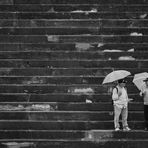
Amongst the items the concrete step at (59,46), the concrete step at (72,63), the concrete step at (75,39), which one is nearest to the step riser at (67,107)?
the concrete step at (72,63)

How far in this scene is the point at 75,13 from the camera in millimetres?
13070

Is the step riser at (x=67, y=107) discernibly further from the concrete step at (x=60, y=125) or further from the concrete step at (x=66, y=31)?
the concrete step at (x=66, y=31)

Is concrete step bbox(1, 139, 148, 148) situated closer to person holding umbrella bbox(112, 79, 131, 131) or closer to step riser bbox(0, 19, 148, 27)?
person holding umbrella bbox(112, 79, 131, 131)

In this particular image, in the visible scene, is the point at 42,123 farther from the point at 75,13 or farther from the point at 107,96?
the point at 75,13

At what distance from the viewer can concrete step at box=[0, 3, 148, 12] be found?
523 inches

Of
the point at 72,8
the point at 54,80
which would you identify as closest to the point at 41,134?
the point at 54,80

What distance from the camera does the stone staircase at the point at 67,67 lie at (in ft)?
30.8

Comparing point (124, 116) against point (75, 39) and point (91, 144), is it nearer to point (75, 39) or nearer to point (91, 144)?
point (91, 144)

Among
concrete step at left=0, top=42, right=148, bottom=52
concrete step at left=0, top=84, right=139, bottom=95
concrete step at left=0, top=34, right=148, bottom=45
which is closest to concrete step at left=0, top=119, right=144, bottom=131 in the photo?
concrete step at left=0, top=84, right=139, bottom=95

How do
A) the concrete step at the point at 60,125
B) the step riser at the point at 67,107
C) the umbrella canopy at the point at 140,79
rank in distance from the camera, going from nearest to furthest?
the umbrella canopy at the point at 140,79, the concrete step at the point at 60,125, the step riser at the point at 67,107

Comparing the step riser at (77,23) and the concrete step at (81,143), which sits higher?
the step riser at (77,23)

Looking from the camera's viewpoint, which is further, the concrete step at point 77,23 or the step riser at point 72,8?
the step riser at point 72,8

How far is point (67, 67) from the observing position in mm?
11430

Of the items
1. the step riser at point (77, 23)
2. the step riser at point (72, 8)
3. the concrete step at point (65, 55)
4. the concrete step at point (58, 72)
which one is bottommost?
the concrete step at point (58, 72)
